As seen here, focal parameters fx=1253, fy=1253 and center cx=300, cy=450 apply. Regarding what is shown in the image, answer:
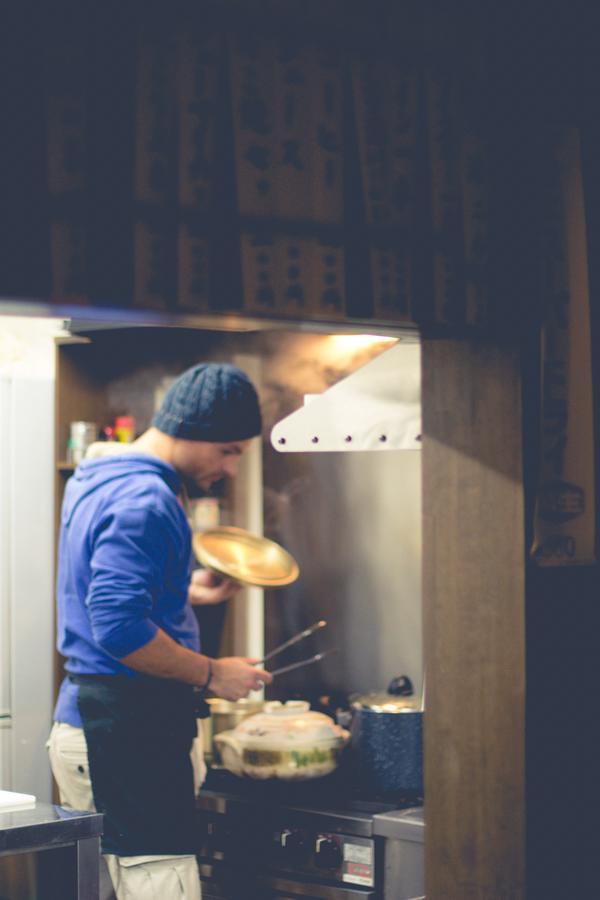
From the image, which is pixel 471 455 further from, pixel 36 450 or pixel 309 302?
pixel 36 450

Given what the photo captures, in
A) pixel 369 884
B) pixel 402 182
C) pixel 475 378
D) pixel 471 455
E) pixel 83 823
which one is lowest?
pixel 369 884

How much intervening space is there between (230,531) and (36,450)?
0.90 m

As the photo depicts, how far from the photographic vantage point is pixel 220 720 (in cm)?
383

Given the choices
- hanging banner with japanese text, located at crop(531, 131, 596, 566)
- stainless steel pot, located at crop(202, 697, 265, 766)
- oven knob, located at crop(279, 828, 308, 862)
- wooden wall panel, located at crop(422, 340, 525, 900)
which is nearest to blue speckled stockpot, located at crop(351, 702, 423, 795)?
oven knob, located at crop(279, 828, 308, 862)

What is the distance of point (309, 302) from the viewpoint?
2225 mm

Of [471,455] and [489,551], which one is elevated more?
[471,455]

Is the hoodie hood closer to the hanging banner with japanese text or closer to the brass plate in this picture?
the brass plate

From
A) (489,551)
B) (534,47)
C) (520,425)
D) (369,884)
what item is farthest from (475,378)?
(369,884)

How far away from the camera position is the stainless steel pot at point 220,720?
3.80m

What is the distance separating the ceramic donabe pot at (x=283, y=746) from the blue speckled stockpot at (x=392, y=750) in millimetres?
121

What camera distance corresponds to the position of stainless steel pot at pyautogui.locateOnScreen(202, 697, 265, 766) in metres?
3.80

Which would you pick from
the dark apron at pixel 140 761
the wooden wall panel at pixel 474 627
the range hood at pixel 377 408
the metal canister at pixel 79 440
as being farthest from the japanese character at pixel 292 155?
the metal canister at pixel 79 440

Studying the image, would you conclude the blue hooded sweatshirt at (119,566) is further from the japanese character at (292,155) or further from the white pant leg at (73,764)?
the japanese character at (292,155)

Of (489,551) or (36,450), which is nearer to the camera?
(489,551)
